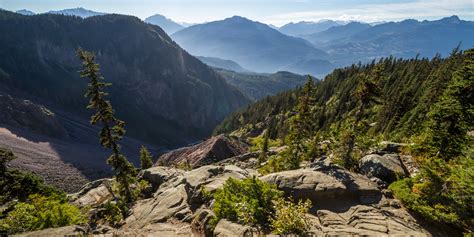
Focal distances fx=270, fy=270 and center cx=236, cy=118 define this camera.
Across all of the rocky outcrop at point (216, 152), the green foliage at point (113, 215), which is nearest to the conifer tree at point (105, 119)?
the green foliage at point (113, 215)

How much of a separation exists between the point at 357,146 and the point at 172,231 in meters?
19.9

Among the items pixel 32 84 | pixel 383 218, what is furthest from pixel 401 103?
pixel 32 84

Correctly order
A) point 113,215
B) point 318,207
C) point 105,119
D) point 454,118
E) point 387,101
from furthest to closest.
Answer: point 387,101 < point 105,119 < point 113,215 < point 454,118 < point 318,207

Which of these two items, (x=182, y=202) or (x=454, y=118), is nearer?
(x=454, y=118)

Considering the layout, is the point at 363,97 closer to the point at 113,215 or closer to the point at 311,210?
the point at 311,210

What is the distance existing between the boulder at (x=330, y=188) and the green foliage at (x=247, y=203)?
84.9 inches

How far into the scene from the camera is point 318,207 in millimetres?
18891

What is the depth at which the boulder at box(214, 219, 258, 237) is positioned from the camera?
15.4 meters

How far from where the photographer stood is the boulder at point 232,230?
607 inches

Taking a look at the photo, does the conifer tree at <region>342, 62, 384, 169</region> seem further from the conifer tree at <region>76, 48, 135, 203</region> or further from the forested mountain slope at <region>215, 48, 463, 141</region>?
the conifer tree at <region>76, 48, 135, 203</region>

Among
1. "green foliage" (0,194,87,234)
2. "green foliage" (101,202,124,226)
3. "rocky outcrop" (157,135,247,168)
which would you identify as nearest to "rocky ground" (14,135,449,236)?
"green foliage" (101,202,124,226)

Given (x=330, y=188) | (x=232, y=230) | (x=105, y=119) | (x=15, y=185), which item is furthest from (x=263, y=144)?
(x=15, y=185)

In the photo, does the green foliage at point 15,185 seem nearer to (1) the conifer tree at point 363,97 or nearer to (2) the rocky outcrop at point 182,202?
(2) the rocky outcrop at point 182,202

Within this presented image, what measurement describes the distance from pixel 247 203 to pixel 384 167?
12.6 meters
